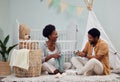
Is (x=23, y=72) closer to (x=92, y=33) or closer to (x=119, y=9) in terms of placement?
(x=92, y=33)

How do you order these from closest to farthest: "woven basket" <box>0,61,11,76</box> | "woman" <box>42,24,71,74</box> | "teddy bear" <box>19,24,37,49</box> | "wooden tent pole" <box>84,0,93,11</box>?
"woman" <box>42,24,71,74</box> → "woven basket" <box>0,61,11,76</box> → "teddy bear" <box>19,24,37,49</box> → "wooden tent pole" <box>84,0,93,11</box>

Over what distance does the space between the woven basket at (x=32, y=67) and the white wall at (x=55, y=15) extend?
149 cm

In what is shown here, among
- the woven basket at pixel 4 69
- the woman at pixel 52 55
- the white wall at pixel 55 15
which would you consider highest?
the white wall at pixel 55 15

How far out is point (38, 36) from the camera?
196 inches

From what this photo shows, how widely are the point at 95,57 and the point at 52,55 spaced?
2.15 feet

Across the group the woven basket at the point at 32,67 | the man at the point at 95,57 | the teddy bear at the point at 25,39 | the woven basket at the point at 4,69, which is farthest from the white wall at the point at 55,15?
the woven basket at the point at 32,67

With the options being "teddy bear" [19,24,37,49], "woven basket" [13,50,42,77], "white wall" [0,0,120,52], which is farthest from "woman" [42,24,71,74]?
"white wall" [0,0,120,52]

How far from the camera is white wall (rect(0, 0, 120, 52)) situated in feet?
15.8

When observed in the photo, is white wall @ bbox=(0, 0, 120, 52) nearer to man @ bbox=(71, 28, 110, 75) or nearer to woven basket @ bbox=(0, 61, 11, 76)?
woven basket @ bbox=(0, 61, 11, 76)

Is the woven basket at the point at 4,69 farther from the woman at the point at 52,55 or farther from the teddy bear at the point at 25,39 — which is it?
the woman at the point at 52,55

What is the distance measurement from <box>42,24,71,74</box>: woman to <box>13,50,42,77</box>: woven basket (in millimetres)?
214

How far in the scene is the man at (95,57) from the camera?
3429 mm

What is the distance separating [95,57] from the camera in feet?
11.7

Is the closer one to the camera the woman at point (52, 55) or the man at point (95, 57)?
the man at point (95, 57)
